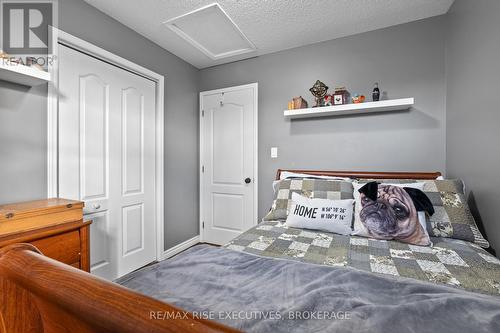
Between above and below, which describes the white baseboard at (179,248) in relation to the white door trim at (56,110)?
below

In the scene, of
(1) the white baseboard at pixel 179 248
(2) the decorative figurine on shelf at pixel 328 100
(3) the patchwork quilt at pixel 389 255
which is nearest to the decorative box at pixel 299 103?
A: (2) the decorative figurine on shelf at pixel 328 100

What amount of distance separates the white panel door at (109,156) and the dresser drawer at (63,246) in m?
0.54

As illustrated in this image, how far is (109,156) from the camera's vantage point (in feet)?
6.72

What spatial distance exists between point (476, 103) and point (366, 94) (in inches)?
34.4

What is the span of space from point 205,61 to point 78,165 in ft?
6.31

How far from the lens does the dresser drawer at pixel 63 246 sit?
4.07 ft

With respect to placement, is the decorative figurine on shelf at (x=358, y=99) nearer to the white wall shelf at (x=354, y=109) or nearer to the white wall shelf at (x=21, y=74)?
the white wall shelf at (x=354, y=109)

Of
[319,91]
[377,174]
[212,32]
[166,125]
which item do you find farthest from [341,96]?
[166,125]

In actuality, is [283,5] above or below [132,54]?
above

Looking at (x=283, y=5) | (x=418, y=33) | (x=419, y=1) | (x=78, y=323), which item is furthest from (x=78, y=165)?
(x=418, y=33)

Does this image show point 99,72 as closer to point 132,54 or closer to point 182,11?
point 132,54

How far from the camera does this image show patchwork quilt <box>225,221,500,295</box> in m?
0.96

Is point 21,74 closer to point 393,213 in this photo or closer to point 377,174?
point 393,213

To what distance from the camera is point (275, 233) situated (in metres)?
1.54
